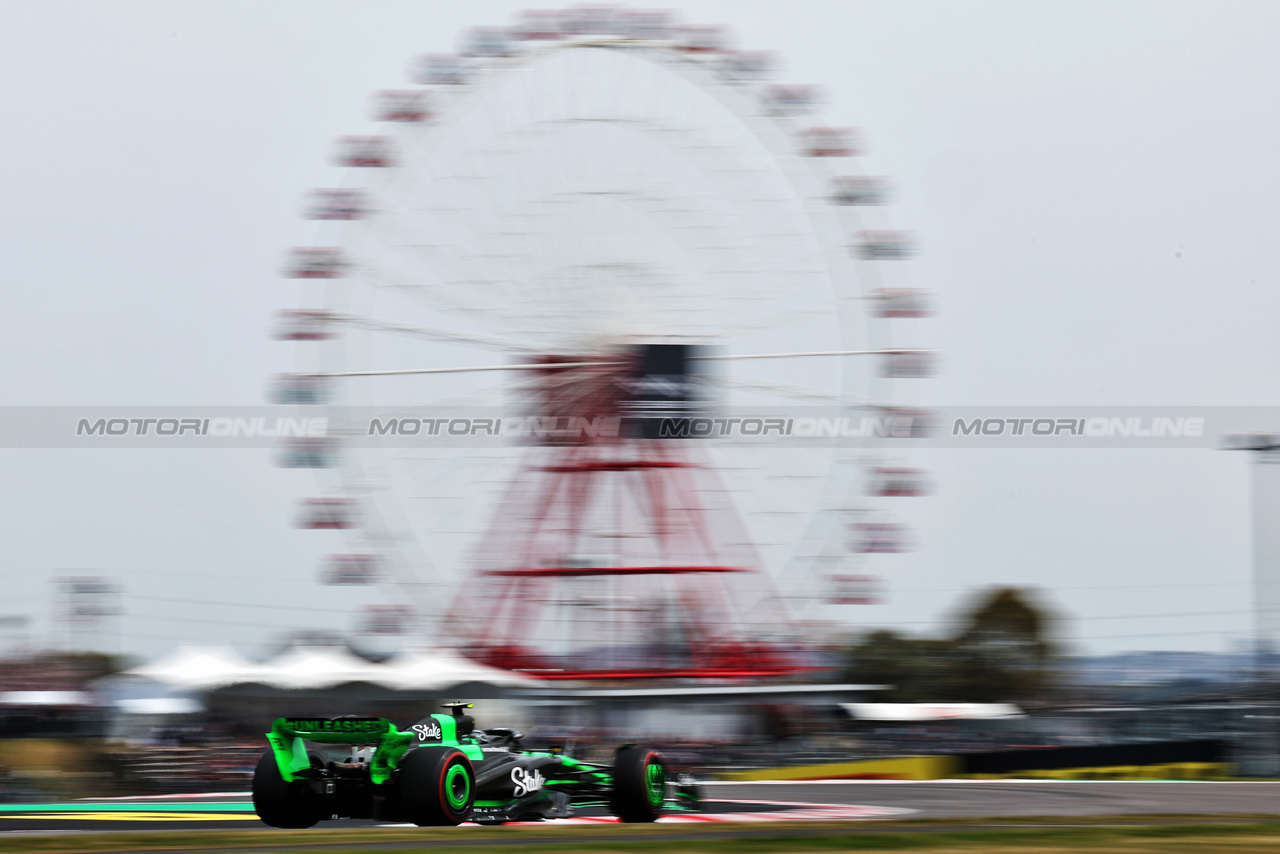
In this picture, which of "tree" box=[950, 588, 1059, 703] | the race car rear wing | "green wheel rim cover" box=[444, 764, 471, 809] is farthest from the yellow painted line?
"tree" box=[950, 588, 1059, 703]

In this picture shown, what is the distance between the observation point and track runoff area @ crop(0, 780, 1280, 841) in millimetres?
13938

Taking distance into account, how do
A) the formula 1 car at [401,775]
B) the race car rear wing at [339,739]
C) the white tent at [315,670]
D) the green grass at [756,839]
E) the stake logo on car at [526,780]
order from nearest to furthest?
the green grass at [756,839], the formula 1 car at [401,775], the race car rear wing at [339,739], the stake logo on car at [526,780], the white tent at [315,670]

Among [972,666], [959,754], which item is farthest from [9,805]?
[972,666]

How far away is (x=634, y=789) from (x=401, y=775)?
245 centimetres

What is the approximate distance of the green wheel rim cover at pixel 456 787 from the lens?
11.8 meters

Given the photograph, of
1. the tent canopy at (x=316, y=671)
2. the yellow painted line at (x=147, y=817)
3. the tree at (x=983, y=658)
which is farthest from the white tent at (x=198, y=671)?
the tree at (x=983, y=658)

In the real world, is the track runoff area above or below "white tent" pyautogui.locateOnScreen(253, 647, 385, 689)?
below

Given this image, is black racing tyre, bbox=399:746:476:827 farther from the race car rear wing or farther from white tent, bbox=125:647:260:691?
white tent, bbox=125:647:260:691

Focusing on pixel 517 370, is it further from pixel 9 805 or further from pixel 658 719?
pixel 9 805

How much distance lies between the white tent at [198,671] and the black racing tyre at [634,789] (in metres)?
12.8

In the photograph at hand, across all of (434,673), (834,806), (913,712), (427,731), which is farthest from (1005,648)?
(427,731)

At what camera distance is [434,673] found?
24.7 meters

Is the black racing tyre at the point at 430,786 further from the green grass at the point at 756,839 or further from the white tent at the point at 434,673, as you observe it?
the white tent at the point at 434,673

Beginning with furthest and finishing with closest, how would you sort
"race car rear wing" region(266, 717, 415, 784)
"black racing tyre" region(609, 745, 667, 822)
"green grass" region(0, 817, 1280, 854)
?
1. "black racing tyre" region(609, 745, 667, 822)
2. "race car rear wing" region(266, 717, 415, 784)
3. "green grass" region(0, 817, 1280, 854)
